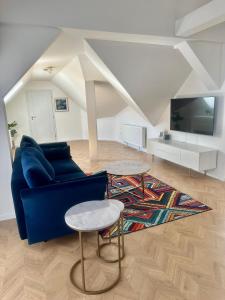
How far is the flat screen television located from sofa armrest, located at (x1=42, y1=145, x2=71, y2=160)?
2.40m

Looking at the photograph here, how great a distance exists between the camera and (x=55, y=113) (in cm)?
814

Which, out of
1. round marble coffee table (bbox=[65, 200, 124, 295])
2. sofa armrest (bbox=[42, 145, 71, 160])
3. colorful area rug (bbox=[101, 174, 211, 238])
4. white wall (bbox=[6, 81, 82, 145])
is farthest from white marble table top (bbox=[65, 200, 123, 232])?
white wall (bbox=[6, 81, 82, 145])

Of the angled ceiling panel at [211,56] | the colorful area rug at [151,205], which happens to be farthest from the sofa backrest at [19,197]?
the angled ceiling panel at [211,56]

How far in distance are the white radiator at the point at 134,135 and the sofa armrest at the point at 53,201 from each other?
3981 mm

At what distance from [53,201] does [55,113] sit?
6.66m

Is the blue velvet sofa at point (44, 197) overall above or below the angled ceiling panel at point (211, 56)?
below

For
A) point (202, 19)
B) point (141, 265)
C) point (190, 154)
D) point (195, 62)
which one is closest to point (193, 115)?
point (190, 154)

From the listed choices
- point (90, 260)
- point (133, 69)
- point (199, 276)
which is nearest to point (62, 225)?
point (90, 260)

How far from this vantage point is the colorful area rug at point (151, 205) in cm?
256

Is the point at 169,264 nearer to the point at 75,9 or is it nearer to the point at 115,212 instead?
the point at 115,212

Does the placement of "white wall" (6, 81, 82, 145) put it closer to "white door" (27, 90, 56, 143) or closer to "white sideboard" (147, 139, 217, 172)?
"white door" (27, 90, 56, 143)

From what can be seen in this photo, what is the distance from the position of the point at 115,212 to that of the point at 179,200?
176cm

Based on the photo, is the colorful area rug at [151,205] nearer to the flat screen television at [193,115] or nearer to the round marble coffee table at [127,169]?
the round marble coffee table at [127,169]

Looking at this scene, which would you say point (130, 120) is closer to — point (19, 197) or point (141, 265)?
point (19, 197)
